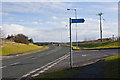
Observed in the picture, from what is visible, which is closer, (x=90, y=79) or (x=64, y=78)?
(x=90, y=79)

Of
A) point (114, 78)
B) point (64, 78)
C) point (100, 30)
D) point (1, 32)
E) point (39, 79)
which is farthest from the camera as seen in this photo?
point (100, 30)

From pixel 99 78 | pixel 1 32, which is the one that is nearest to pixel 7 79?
pixel 99 78

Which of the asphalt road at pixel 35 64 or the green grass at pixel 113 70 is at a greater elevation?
the green grass at pixel 113 70

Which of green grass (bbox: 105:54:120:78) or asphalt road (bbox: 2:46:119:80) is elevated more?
green grass (bbox: 105:54:120:78)

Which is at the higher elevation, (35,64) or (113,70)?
(113,70)

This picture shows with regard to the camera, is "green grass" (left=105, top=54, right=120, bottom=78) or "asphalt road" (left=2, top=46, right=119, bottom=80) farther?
"asphalt road" (left=2, top=46, right=119, bottom=80)

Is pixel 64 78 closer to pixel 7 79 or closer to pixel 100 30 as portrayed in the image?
pixel 7 79

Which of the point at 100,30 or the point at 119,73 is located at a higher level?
the point at 100,30

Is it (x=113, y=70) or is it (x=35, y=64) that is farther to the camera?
(x=35, y=64)

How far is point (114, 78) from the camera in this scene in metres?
6.88

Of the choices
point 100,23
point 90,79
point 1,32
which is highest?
point 100,23

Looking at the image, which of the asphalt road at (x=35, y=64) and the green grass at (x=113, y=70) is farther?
the asphalt road at (x=35, y=64)

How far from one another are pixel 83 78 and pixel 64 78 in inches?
35.2

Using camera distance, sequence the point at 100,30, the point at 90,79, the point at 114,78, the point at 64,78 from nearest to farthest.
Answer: the point at 114,78 → the point at 90,79 → the point at 64,78 → the point at 100,30
